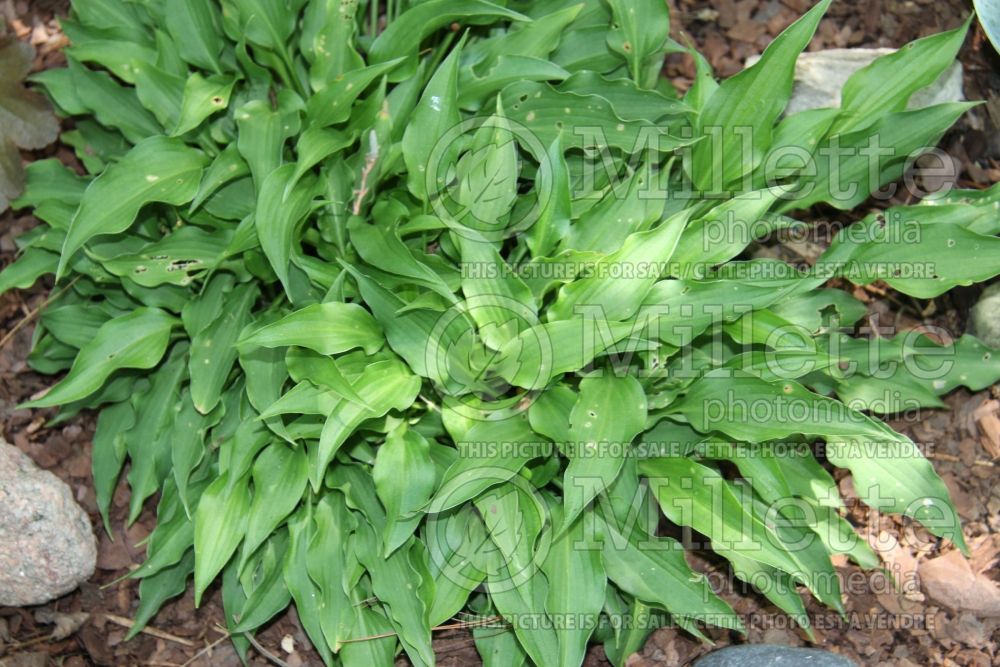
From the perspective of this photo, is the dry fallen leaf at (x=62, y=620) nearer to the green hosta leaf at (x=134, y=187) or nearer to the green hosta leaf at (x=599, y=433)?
the green hosta leaf at (x=134, y=187)

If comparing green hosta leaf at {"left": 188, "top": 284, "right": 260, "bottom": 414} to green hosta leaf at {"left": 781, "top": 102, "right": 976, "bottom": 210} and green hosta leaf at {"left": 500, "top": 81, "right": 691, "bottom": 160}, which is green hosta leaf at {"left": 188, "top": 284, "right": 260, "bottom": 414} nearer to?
green hosta leaf at {"left": 500, "top": 81, "right": 691, "bottom": 160}

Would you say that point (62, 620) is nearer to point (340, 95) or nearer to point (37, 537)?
point (37, 537)

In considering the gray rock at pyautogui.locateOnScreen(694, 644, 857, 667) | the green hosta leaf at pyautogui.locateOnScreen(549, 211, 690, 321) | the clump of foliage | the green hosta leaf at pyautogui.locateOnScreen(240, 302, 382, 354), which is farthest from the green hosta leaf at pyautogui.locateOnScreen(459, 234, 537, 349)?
the gray rock at pyautogui.locateOnScreen(694, 644, 857, 667)

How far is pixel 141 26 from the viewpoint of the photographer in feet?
11.0

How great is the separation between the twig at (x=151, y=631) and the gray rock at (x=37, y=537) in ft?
0.50

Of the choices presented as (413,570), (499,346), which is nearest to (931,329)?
(499,346)

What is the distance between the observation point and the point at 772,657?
2744 mm

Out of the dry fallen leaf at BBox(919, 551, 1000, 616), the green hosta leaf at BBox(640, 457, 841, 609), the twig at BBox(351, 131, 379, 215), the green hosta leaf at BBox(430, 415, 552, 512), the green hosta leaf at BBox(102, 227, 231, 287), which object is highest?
the twig at BBox(351, 131, 379, 215)

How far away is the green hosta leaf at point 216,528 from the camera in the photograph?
274cm

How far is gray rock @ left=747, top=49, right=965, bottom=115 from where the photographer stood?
3432 mm

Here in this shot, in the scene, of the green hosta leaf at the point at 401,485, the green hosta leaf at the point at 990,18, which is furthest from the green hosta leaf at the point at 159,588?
the green hosta leaf at the point at 990,18

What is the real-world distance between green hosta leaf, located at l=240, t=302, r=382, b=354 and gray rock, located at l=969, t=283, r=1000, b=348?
190cm

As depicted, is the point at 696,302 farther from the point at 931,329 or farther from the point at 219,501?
the point at 219,501

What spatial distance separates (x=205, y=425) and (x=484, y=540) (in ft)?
2.88
